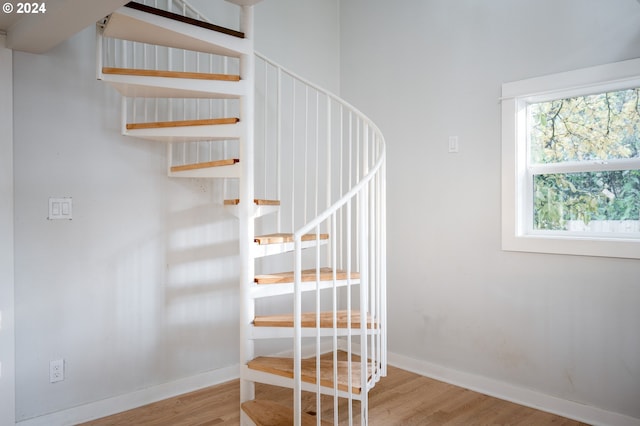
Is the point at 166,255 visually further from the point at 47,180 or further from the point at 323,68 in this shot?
the point at 323,68

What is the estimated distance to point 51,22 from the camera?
2.10m

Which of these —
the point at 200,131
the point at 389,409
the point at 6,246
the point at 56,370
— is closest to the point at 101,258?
the point at 6,246

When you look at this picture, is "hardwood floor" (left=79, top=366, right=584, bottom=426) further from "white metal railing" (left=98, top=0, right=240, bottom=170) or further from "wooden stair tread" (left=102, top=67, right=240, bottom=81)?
"wooden stair tread" (left=102, top=67, right=240, bottom=81)

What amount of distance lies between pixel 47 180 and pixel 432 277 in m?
2.68

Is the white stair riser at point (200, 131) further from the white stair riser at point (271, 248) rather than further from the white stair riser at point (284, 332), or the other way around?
the white stair riser at point (284, 332)

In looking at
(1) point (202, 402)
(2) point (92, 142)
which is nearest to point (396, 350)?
(1) point (202, 402)

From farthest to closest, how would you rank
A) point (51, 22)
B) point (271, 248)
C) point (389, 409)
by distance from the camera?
point (389, 409)
point (271, 248)
point (51, 22)

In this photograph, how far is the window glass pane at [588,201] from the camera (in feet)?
8.74

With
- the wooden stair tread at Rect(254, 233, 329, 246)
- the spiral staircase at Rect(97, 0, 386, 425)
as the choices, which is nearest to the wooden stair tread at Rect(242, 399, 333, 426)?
the spiral staircase at Rect(97, 0, 386, 425)

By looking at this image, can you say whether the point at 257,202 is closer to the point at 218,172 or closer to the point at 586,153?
the point at 218,172

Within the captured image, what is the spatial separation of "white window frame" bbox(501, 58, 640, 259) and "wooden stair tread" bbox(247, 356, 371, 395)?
4.59 feet

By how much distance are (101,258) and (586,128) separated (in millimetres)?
3113

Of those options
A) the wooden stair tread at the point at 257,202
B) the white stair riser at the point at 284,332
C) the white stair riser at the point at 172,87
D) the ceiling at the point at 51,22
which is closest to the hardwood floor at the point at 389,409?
the white stair riser at the point at 284,332

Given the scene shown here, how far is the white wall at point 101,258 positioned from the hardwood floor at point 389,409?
0.18 meters
